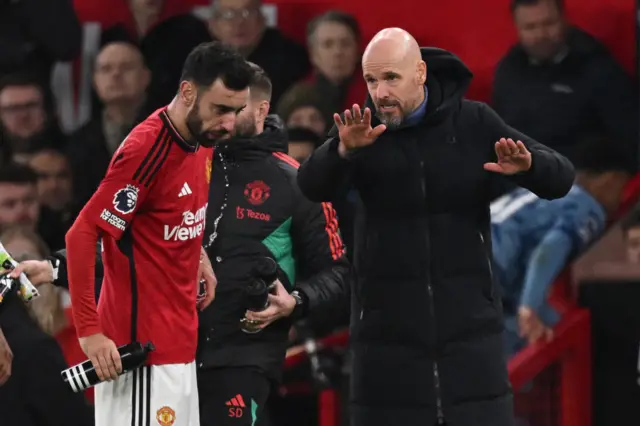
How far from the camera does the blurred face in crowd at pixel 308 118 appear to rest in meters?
8.20

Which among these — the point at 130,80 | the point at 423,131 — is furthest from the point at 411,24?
the point at 423,131

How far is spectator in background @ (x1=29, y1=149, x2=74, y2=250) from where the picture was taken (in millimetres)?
8250

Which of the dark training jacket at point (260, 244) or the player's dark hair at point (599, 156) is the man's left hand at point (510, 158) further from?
the player's dark hair at point (599, 156)

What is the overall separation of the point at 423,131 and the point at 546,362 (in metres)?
1.85

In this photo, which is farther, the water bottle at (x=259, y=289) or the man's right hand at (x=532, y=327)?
the man's right hand at (x=532, y=327)

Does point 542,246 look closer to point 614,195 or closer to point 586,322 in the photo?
point 586,322

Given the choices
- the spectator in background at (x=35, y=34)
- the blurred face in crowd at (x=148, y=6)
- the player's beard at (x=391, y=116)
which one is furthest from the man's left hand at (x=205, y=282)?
the blurred face in crowd at (x=148, y=6)

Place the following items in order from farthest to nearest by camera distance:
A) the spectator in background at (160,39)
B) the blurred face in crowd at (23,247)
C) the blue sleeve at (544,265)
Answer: the spectator in background at (160,39), the blurred face in crowd at (23,247), the blue sleeve at (544,265)

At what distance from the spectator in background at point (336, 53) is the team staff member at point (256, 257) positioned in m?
2.78

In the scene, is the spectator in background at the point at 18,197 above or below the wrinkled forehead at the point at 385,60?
below

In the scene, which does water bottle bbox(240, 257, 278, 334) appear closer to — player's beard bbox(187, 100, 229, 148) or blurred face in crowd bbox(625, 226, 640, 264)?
player's beard bbox(187, 100, 229, 148)

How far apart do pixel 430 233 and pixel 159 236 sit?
0.85m

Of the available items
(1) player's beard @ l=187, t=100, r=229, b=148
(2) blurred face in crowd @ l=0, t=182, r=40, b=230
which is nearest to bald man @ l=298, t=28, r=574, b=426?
(1) player's beard @ l=187, t=100, r=229, b=148

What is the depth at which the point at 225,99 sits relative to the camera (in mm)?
5039
